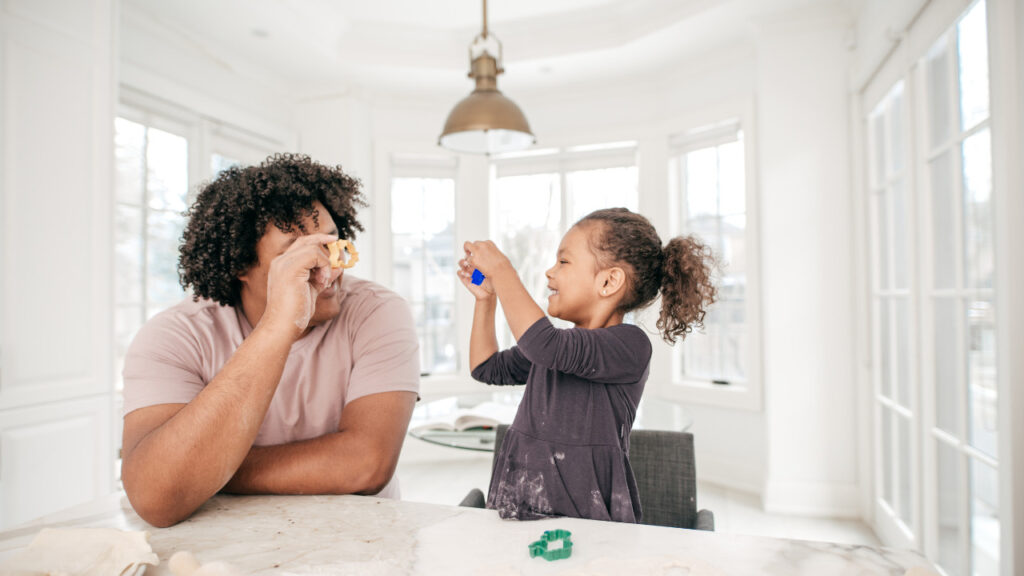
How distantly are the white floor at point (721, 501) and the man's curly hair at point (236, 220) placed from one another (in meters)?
2.49

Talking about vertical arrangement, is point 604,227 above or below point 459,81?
below

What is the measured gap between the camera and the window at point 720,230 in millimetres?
3539

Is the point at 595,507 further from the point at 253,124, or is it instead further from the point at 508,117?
the point at 253,124

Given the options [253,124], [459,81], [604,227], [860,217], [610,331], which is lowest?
[610,331]

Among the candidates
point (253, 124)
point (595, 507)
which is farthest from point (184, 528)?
point (253, 124)

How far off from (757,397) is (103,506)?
3.29 m

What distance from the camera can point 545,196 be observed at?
4352 millimetres

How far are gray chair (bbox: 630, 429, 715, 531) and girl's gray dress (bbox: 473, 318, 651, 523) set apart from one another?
0.97 feet

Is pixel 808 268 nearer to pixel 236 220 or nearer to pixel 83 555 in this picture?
pixel 236 220

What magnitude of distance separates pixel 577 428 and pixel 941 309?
1.62 meters

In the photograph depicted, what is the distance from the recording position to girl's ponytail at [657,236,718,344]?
126cm

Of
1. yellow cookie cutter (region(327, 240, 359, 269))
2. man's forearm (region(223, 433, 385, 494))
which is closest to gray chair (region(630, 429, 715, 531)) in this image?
man's forearm (region(223, 433, 385, 494))

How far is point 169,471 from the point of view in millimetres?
813

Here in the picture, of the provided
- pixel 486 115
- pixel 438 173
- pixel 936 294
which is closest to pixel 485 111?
pixel 486 115
